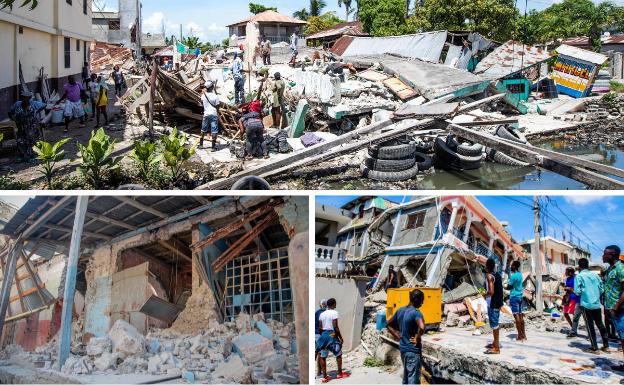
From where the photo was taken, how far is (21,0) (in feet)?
Result: 46.4

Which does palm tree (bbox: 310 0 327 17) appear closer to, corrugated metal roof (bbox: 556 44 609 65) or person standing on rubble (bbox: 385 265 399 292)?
corrugated metal roof (bbox: 556 44 609 65)

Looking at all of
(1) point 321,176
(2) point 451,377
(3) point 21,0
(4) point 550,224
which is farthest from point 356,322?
(3) point 21,0

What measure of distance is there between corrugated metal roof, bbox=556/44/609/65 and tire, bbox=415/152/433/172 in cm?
1423

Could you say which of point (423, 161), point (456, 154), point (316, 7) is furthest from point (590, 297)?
point (316, 7)

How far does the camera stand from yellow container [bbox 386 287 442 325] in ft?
16.0

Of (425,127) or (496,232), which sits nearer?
(496,232)

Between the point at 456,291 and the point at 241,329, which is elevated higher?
the point at 456,291

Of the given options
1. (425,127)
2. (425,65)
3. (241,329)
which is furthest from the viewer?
(425,65)

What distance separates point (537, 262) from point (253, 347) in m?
2.76

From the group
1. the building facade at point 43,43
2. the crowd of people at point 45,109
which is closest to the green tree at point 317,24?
the building facade at point 43,43

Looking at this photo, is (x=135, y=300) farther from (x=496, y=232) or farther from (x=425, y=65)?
(x=425, y=65)

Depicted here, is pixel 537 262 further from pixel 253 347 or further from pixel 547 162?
pixel 547 162

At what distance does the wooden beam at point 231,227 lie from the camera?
16.5 ft

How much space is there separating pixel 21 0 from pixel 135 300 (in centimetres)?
1188
